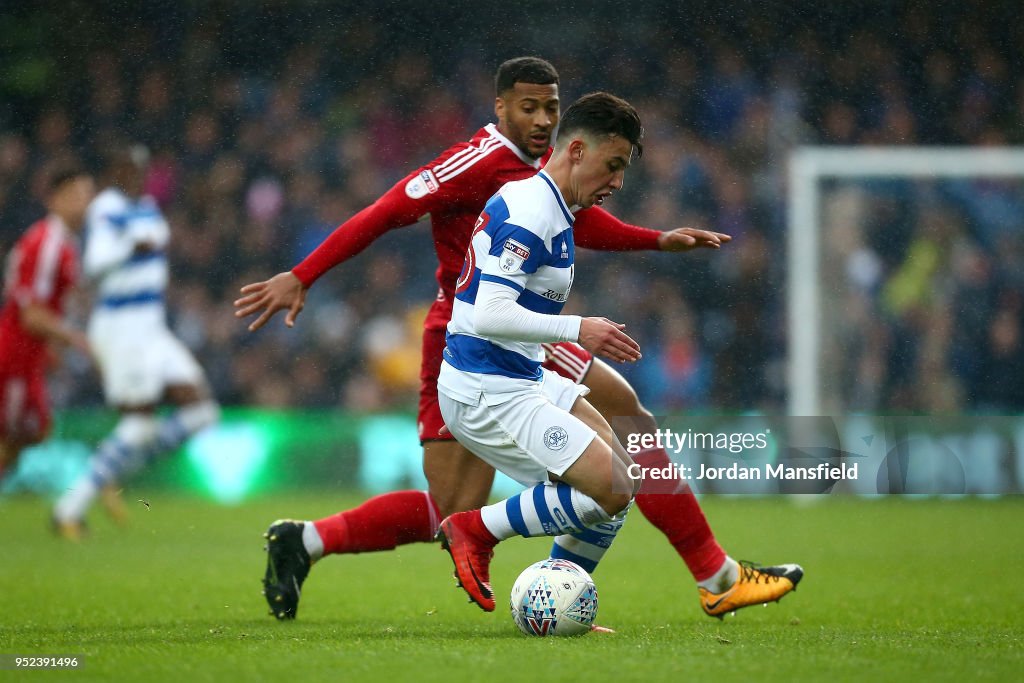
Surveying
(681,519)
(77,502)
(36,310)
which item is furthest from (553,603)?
(36,310)

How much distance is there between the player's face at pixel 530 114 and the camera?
4930mm

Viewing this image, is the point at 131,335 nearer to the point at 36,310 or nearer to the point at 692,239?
the point at 36,310

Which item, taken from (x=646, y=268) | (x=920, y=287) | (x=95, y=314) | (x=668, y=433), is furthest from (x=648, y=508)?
(x=646, y=268)

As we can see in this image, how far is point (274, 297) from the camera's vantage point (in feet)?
15.4

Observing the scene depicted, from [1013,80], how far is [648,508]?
958cm

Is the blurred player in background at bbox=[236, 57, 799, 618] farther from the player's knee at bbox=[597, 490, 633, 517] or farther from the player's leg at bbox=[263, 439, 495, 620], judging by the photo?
the player's knee at bbox=[597, 490, 633, 517]

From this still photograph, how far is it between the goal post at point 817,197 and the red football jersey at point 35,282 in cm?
563

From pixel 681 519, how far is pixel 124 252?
18.4ft

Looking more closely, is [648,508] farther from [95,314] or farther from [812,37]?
[812,37]

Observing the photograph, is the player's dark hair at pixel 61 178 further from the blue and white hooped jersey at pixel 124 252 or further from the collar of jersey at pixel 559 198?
the collar of jersey at pixel 559 198

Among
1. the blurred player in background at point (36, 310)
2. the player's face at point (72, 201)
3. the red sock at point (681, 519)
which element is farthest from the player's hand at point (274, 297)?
the player's face at point (72, 201)

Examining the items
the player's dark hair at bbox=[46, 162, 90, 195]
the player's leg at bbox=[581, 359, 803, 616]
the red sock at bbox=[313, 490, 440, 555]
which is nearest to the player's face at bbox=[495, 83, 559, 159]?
the player's leg at bbox=[581, 359, 803, 616]

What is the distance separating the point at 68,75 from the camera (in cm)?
1371

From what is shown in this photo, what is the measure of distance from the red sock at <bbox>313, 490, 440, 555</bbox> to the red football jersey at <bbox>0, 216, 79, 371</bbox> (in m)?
4.68
